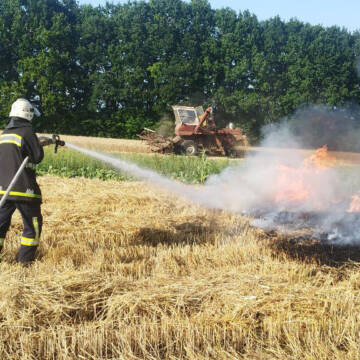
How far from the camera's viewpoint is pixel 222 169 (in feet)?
40.9

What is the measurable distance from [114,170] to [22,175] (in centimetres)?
728

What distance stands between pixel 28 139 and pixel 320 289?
326 cm

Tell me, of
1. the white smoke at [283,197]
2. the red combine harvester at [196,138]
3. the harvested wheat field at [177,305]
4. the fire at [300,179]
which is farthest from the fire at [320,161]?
the red combine harvester at [196,138]

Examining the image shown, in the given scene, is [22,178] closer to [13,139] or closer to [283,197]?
[13,139]

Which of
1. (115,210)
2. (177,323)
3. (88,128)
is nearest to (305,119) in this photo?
(115,210)

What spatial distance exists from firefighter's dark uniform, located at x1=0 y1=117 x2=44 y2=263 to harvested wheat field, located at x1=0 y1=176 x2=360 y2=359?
37 cm

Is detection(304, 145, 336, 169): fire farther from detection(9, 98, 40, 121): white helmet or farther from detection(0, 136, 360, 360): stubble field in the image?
detection(9, 98, 40, 121): white helmet

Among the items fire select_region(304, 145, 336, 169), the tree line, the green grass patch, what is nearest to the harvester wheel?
the green grass patch

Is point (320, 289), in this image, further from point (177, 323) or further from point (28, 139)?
point (28, 139)

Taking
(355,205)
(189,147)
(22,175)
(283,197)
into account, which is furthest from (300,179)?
(189,147)

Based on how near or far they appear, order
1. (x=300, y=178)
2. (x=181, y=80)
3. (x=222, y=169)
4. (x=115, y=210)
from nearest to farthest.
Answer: (x=115, y=210) → (x=300, y=178) → (x=222, y=169) → (x=181, y=80)

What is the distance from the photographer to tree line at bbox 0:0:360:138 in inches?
1168

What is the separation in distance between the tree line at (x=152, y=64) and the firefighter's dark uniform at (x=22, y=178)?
25537 millimetres

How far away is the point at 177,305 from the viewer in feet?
11.3
